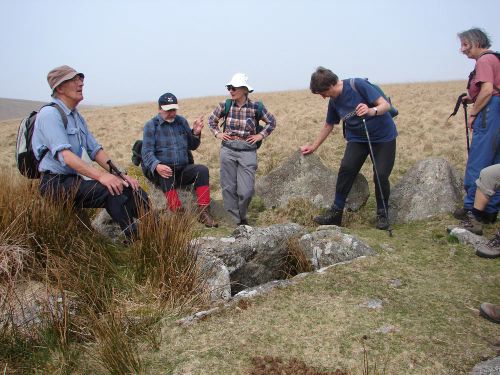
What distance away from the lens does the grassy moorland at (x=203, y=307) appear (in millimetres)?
2674

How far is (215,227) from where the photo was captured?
560 centimetres

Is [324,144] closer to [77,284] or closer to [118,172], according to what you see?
[118,172]

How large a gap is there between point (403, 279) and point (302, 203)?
103 inches

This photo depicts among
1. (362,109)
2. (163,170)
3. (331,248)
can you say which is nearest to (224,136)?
(163,170)

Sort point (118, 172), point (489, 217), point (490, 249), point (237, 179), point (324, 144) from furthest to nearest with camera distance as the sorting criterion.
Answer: point (324, 144), point (237, 179), point (489, 217), point (118, 172), point (490, 249)

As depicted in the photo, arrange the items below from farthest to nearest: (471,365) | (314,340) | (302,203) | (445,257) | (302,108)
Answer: (302,108), (302,203), (445,257), (314,340), (471,365)

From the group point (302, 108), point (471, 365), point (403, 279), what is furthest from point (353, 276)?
point (302, 108)

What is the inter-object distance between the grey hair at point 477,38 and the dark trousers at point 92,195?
13.0ft

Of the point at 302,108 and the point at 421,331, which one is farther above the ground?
the point at 302,108

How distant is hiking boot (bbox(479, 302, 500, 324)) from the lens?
307 cm

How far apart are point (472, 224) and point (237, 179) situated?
2.97 metres

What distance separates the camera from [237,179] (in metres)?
5.98

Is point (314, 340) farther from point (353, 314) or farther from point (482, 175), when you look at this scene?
point (482, 175)

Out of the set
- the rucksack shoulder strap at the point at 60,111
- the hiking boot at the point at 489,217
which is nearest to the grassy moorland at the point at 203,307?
the hiking boot at the point at 489,217
